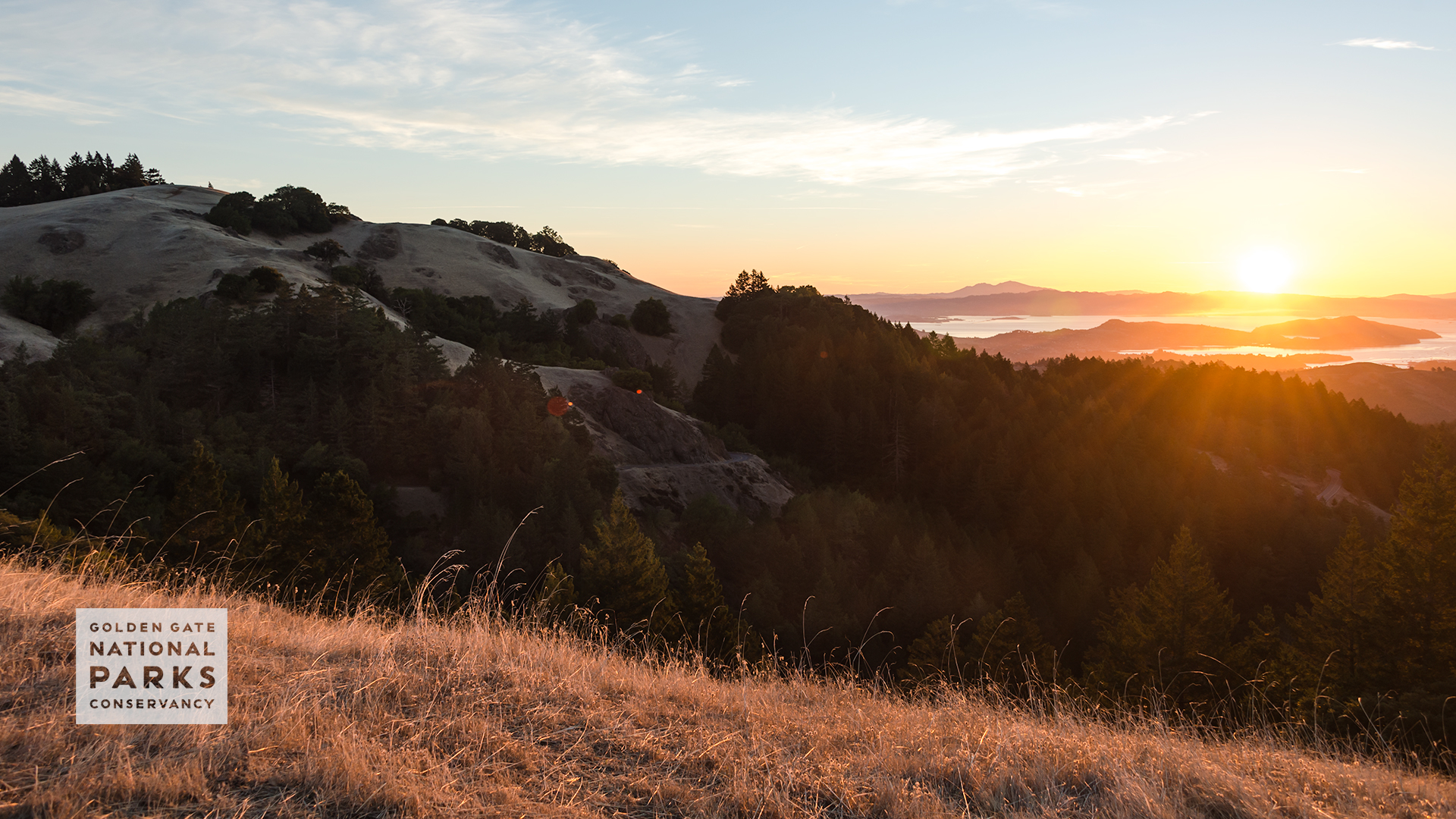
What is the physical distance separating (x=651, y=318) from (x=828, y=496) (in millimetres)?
43373

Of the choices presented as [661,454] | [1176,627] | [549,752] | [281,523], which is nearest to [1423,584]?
[1176,627]

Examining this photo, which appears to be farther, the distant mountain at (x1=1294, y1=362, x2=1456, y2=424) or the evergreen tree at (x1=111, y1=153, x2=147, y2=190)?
the distant mountain at (x1=1294, y1=362, x2=1456, y2=424)

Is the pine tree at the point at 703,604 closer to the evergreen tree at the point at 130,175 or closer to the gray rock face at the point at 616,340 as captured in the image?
the gray rock face at the point at 616,340

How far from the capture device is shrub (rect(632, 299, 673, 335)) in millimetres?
85250

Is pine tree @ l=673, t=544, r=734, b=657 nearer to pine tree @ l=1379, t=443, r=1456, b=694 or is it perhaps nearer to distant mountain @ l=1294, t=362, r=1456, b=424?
pine tree @ l=1379, t=443, r=1456, b=694

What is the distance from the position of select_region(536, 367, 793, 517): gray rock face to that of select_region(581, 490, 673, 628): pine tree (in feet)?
50.3

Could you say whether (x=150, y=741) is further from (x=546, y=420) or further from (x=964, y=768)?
(x=546, y=420)

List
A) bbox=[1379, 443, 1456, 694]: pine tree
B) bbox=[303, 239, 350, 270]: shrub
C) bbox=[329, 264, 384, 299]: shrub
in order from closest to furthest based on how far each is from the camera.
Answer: bbox=[1379, 443, 1456, 694]: pine tree < bbox=[329, 264, 384, 299]: shrub < bbox=[303, 239, 350, 270]: shrub

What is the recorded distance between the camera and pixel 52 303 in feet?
173

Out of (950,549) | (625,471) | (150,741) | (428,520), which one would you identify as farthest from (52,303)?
(150,741)

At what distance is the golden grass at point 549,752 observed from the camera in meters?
3.36

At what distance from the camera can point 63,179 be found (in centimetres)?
10338

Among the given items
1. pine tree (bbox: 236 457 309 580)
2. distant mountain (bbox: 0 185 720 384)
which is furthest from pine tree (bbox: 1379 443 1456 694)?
distant mountain (bbox: 0 185 720 384)

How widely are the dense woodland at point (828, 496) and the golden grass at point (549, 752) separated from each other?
1.03 metres
